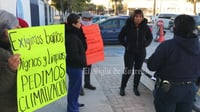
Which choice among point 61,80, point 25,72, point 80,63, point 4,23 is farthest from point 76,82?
point 4,23

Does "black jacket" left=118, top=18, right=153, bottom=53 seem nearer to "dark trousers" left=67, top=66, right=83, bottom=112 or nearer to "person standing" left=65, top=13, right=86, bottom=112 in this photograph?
"person standing" left=65, top=13, right=86, bottom=112

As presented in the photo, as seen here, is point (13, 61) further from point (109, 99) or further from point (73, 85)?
point (109, 99)

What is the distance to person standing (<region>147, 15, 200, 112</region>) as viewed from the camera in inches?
111

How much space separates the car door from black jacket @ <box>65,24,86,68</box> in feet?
32.1

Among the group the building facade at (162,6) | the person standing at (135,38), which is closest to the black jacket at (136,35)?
the person standing at (135,38)

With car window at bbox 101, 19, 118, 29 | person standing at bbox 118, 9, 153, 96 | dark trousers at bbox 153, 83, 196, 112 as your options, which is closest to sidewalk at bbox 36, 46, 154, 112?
person standing at bbox 118, 9, 153, 96

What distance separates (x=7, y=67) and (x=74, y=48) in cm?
200

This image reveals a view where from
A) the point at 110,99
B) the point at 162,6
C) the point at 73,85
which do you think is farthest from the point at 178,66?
the point at 162,6

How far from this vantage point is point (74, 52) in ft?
13.5

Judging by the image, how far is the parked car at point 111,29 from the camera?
1398 cm

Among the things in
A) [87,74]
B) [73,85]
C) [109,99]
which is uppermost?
[73,85]

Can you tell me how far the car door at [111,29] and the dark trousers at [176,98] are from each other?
35.9ft

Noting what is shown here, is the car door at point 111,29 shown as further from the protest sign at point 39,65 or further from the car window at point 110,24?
the protest sign at point 39,65

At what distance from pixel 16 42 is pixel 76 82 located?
2129 mm
